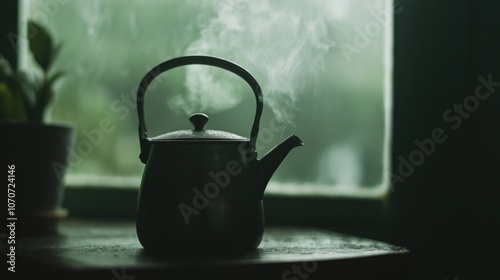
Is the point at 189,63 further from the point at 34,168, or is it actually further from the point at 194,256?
the point at 34,168

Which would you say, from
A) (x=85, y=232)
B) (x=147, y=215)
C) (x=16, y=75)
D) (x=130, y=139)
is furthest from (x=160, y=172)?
(x=130, y=139)

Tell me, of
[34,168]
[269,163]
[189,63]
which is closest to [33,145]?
[34,168]

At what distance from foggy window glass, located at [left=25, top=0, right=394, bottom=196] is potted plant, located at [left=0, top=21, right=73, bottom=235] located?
12cm

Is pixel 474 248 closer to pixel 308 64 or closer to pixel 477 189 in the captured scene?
pixel 477 189

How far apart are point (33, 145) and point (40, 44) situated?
25 centimetres

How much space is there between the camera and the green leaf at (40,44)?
4.50 ft

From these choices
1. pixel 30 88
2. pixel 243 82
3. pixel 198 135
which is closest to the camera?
pixel 198 135

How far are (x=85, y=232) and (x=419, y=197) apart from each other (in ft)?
2.44

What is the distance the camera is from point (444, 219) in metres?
1.25

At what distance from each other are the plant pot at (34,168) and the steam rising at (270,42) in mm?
360

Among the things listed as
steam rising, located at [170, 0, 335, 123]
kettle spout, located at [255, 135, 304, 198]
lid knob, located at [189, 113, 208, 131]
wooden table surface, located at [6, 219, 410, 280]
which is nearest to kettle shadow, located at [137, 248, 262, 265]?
wooden table surface, located at [6, 219, 410, 280]

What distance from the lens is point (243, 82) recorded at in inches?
59.6

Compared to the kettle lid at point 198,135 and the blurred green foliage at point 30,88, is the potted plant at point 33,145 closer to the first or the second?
the blurred green foliage at point 30,88

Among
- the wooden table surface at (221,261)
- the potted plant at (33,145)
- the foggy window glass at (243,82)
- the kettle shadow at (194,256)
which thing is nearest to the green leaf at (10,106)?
the potted plant at (33,145)
